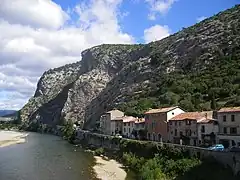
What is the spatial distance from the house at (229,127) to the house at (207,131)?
1001 millimetres

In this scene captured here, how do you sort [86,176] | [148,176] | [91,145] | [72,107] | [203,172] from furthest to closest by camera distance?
[72,107] < [91,145] < [86,176] < [148,176] < [203,172]

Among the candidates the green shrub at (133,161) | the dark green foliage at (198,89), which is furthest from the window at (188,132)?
the dark green foliage at (198,89)

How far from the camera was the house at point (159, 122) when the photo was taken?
60.7 m

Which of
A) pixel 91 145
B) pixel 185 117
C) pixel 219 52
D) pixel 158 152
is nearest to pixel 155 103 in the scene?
pixel 91 145

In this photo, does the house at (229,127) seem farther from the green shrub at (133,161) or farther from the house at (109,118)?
the house at (109,118)

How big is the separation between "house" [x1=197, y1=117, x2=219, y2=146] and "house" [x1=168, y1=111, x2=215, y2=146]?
47 cm

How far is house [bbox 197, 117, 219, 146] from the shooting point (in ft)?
164

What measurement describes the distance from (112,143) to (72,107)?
10729cm

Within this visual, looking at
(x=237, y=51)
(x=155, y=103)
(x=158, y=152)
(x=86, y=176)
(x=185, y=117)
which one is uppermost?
(x=237, y=51)

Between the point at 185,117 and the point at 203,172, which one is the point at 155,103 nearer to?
the point at 185,117

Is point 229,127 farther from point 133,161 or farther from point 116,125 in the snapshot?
point 116,125

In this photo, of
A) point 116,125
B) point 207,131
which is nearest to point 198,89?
point 116,125

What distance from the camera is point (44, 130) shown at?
187 metres

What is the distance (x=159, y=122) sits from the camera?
63219 millimetres
